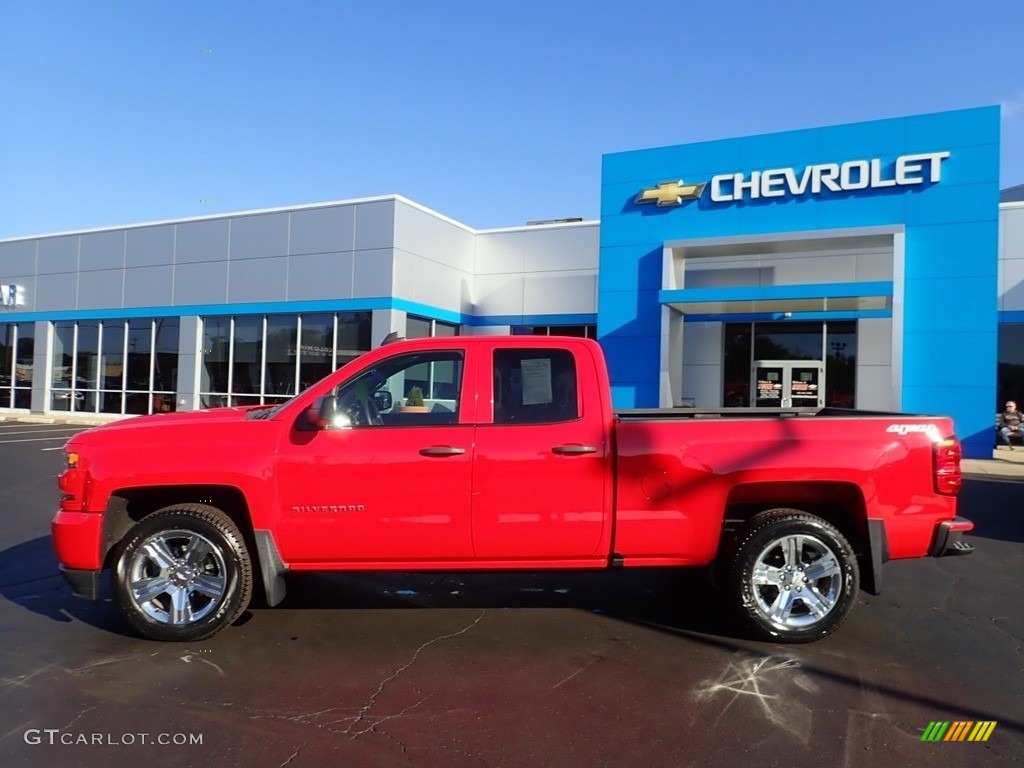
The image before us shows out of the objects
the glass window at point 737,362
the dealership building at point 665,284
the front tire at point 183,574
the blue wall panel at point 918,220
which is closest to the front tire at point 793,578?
the front tire at point 183,574

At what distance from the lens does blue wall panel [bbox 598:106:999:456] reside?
49.0ft

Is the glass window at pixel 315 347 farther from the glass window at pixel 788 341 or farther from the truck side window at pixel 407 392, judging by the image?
the truck side window at pixel 407 392

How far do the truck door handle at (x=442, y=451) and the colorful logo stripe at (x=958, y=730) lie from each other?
9.13 ft

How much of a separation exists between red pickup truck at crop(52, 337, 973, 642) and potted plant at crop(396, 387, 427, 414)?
1 centimetres

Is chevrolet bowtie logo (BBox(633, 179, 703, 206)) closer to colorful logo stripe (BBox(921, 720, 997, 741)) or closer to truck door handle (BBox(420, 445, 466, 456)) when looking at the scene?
truck door handle (BBox(420, 445, 466, 456))

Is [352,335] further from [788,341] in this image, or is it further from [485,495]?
[485,495]

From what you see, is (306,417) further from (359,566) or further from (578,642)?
(578,642)

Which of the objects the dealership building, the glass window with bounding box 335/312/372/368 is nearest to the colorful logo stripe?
the dealership building

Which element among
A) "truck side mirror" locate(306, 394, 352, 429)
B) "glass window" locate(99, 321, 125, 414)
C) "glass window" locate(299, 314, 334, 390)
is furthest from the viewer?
"glass window" locate(99, 321, 125, 414)

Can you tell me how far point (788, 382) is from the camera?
17.8m

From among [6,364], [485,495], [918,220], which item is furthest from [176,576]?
[6,364]

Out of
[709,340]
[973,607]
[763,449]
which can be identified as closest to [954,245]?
[709,340]

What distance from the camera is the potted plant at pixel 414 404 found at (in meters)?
4.68

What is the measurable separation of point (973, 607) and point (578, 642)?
314cm
